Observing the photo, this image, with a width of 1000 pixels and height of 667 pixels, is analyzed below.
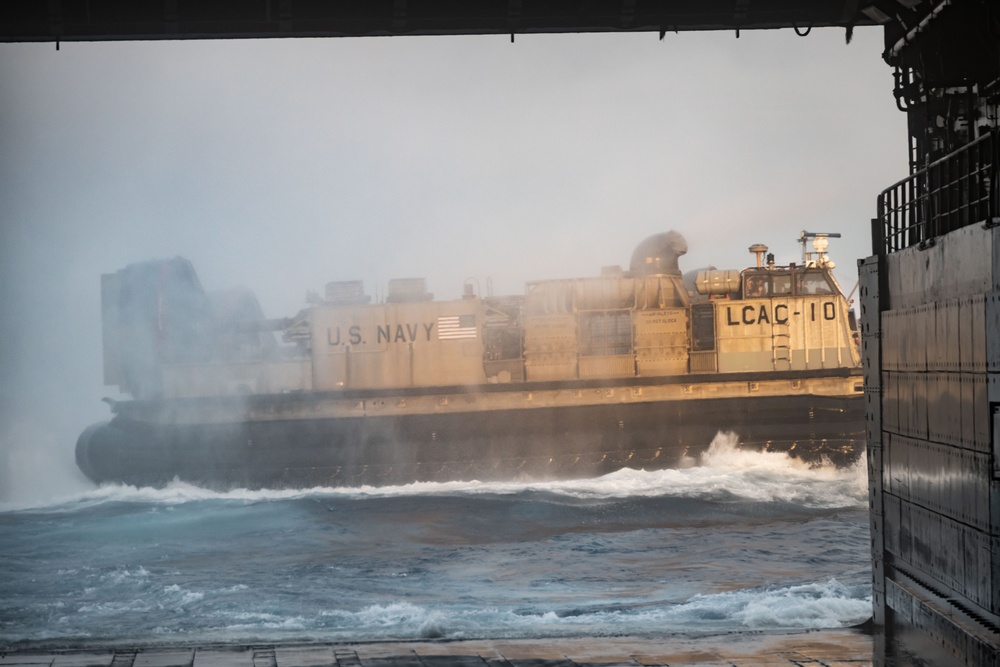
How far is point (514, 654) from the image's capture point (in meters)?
10.3

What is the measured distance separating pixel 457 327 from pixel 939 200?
60.0ft

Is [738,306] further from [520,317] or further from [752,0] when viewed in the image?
[752,0]

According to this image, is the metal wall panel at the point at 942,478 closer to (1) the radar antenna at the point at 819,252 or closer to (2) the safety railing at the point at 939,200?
(2) the safety railing at the point at 939,200

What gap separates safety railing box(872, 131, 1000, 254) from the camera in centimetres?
936

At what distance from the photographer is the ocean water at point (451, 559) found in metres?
13.3

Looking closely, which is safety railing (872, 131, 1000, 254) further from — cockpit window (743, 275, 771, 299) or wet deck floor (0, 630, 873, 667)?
cockpit window (743, 275, 771, 299)

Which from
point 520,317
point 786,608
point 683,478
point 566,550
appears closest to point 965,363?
point 786,608

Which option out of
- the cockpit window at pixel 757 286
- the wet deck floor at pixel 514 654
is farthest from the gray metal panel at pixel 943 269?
the cockpit window at pixel 757 286

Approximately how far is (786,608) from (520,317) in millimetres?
15257

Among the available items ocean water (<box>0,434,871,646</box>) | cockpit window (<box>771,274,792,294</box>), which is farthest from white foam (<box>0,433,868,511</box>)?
cockpit window (<box>771,274,792,294</box>)

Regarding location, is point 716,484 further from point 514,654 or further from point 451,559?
point 514,654

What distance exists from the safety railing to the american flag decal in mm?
15749

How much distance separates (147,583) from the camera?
17.1m

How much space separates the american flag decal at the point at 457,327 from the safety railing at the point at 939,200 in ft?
51.7
